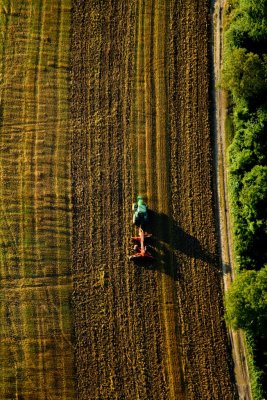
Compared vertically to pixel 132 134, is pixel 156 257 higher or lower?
lower

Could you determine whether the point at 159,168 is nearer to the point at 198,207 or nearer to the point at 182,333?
the point at 198,207

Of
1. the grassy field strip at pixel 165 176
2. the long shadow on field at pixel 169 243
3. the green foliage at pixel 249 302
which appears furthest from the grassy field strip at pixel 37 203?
the green foliage at pixel 249 302

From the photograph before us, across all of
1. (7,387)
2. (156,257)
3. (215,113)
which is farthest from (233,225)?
(7,387)

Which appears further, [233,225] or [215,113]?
[215,113]

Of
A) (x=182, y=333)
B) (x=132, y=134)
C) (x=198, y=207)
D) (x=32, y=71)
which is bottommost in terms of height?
(x=182, y=333)

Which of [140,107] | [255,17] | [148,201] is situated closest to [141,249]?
[148,201]

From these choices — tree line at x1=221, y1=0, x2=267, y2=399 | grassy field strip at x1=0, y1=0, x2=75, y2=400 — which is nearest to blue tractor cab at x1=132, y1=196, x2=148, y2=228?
grassy field strip at x1=0, y1=0, x2=75, y2=400

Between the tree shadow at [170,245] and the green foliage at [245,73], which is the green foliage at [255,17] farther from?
the tree shadow at [170,245]
